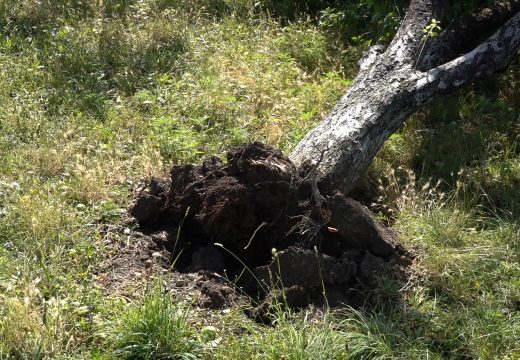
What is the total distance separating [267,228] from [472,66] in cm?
244

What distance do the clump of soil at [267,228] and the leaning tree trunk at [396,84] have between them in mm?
394

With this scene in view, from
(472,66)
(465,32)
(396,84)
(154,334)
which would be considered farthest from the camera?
(465,32)

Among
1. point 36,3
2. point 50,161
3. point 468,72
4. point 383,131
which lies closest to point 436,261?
point 383,131

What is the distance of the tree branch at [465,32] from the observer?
270 inches

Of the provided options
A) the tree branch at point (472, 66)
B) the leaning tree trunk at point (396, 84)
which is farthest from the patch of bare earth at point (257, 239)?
the tree branch at point (472, 66)

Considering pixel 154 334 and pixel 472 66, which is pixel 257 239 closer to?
pixel 154 334

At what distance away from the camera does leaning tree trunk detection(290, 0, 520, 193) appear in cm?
549

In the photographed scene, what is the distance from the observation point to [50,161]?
597cm

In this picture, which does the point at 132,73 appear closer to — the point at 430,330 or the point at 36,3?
the point at 36,3

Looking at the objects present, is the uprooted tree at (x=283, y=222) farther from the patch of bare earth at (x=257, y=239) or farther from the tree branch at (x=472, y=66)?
the tree branch at (x=472, y=66)

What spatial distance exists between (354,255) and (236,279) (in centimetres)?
78

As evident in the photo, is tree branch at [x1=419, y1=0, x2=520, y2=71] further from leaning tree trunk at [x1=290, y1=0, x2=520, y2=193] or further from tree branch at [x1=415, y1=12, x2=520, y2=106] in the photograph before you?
tree branch at [x1=415, y1=12, x2=520, y2=106]

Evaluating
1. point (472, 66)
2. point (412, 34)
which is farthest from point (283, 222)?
point (412, 34)

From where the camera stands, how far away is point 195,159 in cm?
628
